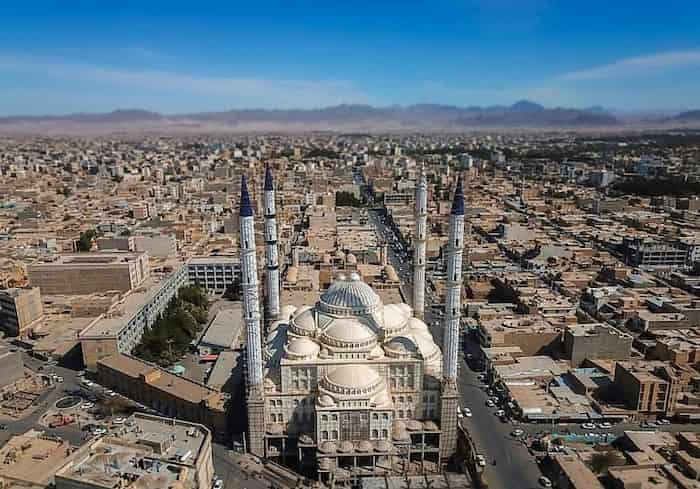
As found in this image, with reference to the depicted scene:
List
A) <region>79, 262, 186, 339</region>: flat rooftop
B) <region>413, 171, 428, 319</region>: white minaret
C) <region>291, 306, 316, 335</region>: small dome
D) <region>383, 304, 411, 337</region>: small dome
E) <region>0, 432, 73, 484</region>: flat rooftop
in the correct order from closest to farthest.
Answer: <region>0, 432, 73, 484</region>: flat rooftop < <region>291, 306, 316, 335</region>: small dome < <region>383, 304, 411, 337</region>: small dome < <region>413, 171, 428, 319</region>: white minaret < <region>79, 262, 186, 339</region>: flat rooftop

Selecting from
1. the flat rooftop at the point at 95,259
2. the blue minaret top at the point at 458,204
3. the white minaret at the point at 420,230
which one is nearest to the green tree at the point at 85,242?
the flat rooftop at the point at 95,259

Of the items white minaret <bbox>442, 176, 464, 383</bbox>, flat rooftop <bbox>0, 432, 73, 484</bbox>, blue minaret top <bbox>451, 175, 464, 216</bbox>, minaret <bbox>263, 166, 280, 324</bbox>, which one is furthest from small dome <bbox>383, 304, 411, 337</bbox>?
flat rooftop <bbox>0, 432, 73, 484</bbox>

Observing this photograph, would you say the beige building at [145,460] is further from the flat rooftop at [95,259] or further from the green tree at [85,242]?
the green tree at [85,242]

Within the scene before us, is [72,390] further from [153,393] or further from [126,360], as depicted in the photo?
[153,393]

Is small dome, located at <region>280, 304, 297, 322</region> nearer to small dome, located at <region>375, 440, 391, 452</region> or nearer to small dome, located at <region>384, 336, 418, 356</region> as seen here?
small dome, located at <region>384, 336, 418, 356</region>

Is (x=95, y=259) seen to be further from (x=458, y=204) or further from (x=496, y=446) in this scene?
(x=496, y=446)
